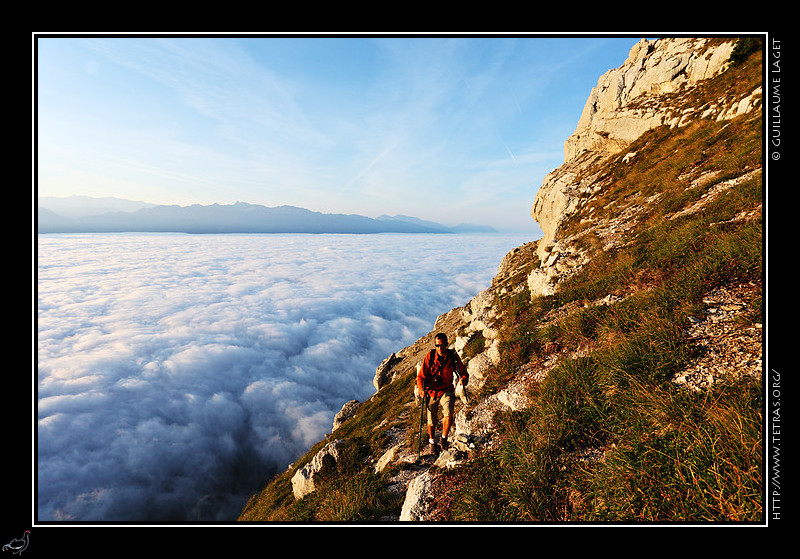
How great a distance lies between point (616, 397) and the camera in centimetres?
447

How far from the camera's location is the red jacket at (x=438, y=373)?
20.3 feet

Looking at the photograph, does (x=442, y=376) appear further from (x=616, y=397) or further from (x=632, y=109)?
(x=632, y=109)

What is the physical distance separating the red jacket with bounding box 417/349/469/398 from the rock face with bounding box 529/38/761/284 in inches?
665

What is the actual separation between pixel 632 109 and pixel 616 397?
121ft

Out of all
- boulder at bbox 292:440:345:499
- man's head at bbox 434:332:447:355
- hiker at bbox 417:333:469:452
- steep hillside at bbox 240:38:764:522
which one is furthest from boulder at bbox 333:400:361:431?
man's head at bbox 434:332:447:355

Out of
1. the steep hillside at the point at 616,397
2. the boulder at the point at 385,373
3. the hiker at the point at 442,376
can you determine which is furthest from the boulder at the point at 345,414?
the hiker at the point at 442,376

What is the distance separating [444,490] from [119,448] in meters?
145

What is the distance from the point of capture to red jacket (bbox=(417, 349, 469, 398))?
620cm
